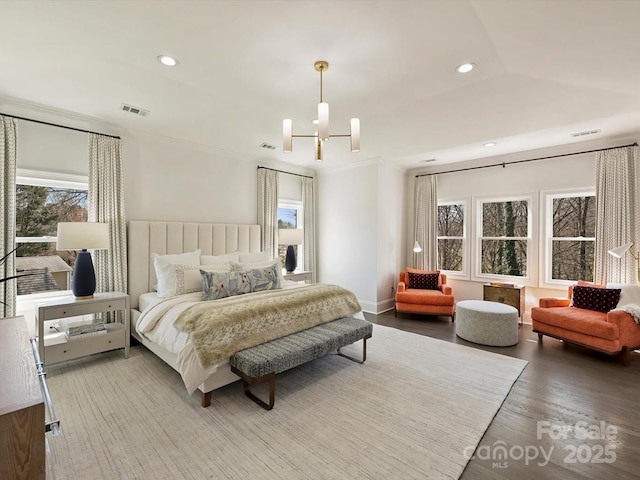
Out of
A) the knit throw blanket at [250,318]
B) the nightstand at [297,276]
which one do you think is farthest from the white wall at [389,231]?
the knit throw blanket at [250,318]

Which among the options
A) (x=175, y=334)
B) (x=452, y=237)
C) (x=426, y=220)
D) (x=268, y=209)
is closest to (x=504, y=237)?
(x=452, y=237)

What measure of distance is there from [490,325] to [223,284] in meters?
3.29

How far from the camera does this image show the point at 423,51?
7.84ft

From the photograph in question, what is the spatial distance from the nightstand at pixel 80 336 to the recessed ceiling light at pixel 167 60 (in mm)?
2402

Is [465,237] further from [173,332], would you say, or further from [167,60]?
[167,60]

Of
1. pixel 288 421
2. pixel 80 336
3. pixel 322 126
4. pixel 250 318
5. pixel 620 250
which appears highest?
pixel 322 126

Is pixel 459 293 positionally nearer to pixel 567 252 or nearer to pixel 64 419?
pixel 567 252

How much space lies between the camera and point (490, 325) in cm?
373

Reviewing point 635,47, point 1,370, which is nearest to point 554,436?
point 635,47

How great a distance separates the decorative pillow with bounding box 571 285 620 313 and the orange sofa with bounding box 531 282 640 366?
0.23 ft

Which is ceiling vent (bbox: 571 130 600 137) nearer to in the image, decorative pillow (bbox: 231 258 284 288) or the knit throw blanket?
the knit throw blanket

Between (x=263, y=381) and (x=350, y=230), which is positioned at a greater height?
(x=350, y=230)

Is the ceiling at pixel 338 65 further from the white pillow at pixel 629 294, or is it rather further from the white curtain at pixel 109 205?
the white pillow at pixel 629 294

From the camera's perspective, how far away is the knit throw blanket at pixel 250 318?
7.82ft
